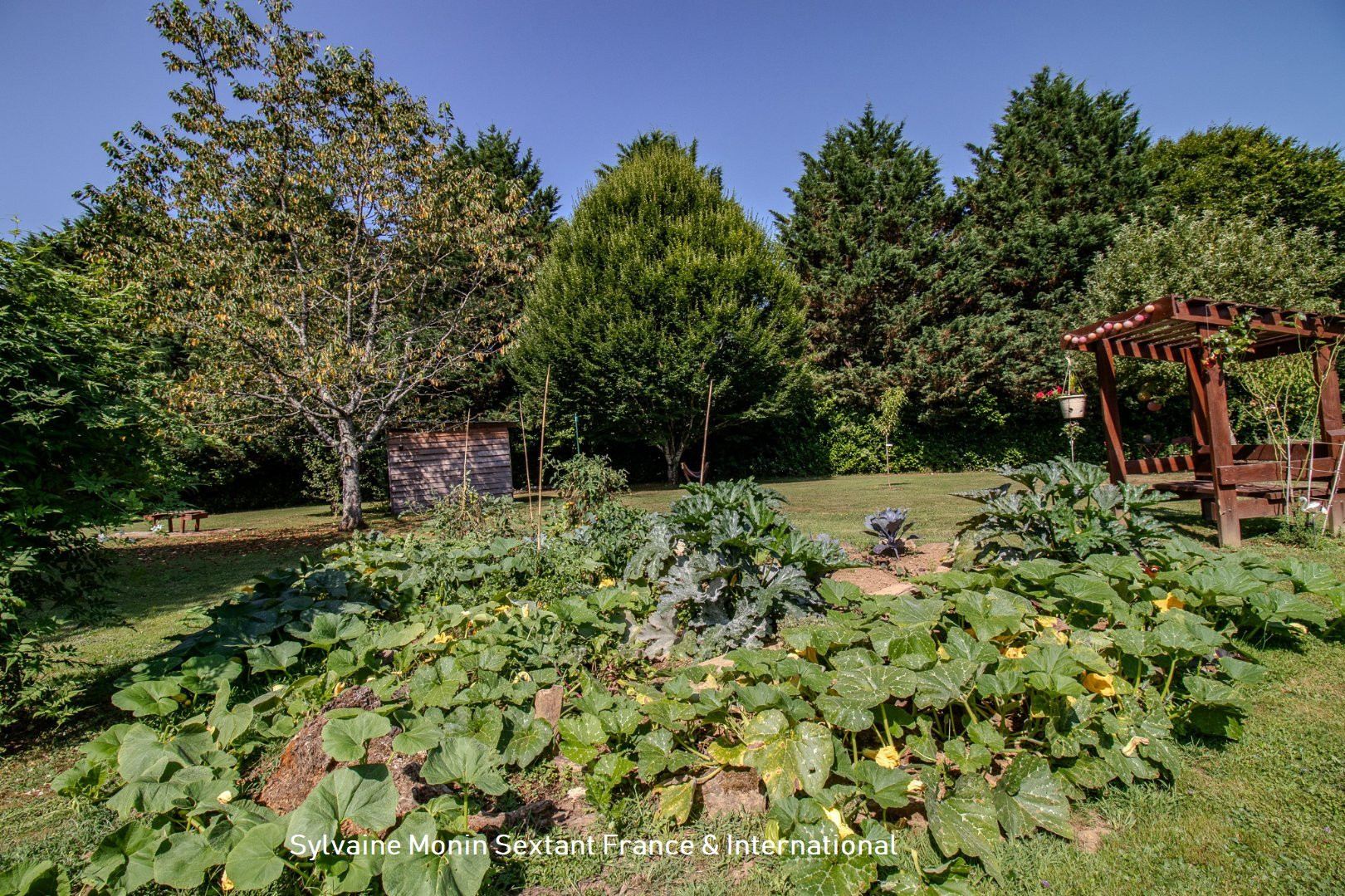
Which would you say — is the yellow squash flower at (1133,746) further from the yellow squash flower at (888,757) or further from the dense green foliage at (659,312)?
the dense green foliage at (659,312)

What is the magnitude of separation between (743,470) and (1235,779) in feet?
50.8

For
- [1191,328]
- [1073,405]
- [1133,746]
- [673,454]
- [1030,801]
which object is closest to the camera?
[1030,801]

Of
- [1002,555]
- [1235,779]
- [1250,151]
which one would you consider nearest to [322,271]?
[1002,555]

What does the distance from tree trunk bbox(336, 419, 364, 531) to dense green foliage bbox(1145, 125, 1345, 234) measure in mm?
21155

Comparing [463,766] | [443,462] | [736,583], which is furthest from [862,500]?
[463,766]

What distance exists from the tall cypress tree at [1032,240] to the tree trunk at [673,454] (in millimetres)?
7324

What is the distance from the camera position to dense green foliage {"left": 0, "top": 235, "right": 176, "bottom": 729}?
242 centimetres

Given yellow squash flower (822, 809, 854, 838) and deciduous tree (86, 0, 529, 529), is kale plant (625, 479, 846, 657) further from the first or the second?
deciduous tree (86, 0, 529, 529)

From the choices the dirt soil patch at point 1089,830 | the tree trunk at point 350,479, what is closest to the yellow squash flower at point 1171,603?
the dirt soil patch at point 1089,830

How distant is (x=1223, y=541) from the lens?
508 cm

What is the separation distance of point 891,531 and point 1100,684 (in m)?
2.67

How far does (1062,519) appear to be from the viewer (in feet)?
10.7

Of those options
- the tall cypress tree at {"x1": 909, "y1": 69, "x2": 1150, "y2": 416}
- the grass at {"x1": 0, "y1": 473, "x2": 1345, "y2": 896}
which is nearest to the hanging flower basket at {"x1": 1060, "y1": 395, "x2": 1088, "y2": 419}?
the grass at {"x1": 0, "y1": 473, "x2": 1345, "y2": 896}

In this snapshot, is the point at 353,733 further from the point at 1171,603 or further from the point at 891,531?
the point at 891,531
